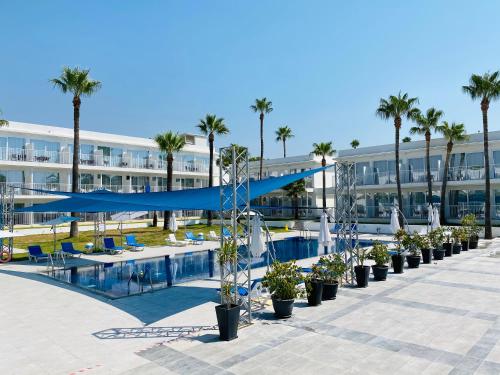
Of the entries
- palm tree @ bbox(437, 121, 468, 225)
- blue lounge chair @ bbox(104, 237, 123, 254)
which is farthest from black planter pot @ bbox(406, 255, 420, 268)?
palm tree @ bbox(437, 121, 468, 225)

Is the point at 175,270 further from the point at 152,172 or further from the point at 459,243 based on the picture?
the point at 152,172

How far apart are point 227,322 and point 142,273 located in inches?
291

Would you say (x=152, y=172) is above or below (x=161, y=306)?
above

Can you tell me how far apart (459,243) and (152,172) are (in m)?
A: 31.3

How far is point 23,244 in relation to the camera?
77.1ft

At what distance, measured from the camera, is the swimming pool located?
12.5 metres

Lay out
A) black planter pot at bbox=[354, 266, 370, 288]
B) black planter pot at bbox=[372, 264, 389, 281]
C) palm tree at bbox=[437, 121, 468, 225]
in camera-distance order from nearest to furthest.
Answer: black planter pot at bbox=[354, 266, 370, 288], black planter pot at bbox=[372, 264, 389, 281], palm tree at bbox=[437, 121, 468, 225]

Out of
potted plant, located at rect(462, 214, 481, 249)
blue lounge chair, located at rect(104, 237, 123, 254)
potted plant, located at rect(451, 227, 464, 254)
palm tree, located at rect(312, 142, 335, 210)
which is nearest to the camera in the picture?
potted plant, located at rect(451, 227, 464, 254)

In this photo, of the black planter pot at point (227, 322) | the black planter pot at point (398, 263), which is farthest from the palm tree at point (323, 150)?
the black planter pot at point (227, 322)

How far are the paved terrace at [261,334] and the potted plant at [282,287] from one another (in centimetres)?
27

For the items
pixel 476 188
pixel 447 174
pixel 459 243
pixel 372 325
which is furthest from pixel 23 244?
pixel 476 188

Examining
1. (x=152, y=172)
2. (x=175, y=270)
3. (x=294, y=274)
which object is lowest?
(x=175, y=270)

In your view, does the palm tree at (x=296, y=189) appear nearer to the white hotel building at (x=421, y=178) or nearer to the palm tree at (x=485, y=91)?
the white hotel building at (x=421, y=178)

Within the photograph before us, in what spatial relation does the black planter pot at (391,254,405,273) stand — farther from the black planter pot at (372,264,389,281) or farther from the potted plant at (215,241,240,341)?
the potted plant at (215,241,240,341)
